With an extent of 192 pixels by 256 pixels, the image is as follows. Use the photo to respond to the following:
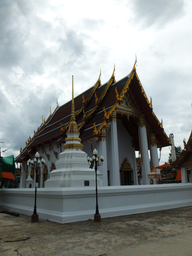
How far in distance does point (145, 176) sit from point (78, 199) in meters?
9.16

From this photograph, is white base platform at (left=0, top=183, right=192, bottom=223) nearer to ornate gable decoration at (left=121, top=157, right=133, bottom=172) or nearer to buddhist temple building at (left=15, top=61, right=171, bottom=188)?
buddhist temple building at (left=15, top=61, right=171, bottom=188)

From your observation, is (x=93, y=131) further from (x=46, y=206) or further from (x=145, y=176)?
(x=46, y=206)

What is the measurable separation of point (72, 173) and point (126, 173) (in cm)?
936

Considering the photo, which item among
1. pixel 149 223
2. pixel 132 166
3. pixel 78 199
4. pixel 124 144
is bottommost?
pixel 149 223

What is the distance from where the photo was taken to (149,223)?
19.5 ft

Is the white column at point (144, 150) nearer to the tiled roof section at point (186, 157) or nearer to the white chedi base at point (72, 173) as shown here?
the tiled roof section at point (186, 157)

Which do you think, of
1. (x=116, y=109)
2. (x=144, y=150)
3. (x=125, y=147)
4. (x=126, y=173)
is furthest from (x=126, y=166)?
(x=116, y=109)

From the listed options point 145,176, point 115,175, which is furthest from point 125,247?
point 145,176

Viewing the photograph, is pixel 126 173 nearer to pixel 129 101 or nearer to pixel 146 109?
pixel 146 109

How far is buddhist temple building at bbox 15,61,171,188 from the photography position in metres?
13.1

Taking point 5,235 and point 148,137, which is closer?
point 5,235

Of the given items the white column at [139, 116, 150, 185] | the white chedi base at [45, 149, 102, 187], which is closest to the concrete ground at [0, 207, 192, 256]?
the white chedi base at [45, 149, 102, 187]

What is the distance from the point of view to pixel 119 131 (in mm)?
17531

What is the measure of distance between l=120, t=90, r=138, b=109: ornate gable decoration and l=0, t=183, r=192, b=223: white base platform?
709 centimetres
